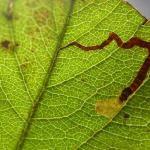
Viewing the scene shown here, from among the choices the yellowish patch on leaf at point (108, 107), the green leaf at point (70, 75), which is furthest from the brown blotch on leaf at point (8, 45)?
the yellowish patch on leaf at point (108, 107)

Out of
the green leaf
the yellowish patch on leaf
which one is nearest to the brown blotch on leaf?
the green leaf

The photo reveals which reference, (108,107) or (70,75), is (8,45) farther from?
(108,107)

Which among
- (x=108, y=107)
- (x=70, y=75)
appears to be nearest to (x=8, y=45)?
(x=70, y=75)

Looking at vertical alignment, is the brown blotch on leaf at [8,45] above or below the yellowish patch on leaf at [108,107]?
above

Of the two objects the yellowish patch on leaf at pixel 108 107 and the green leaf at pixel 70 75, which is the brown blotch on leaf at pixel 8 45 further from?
the yellowish patch on leaf at pixel 108 107
